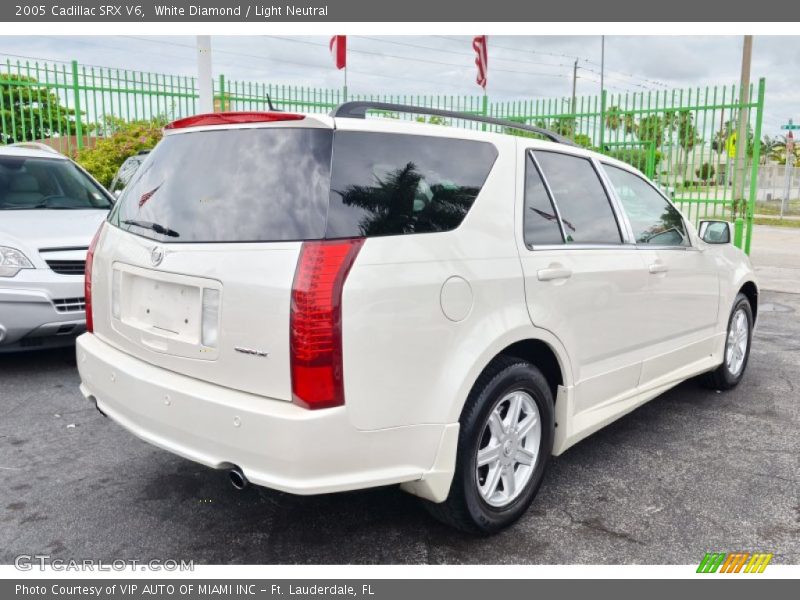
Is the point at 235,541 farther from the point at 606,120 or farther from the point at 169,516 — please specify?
the point at 606,120

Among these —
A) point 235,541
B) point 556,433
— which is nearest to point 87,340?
point 235,541

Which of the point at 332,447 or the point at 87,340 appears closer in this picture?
the point at 332,447

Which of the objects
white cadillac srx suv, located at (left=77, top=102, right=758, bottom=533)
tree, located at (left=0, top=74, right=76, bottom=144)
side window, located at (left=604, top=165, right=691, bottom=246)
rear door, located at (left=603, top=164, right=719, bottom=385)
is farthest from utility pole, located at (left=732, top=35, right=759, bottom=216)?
tree, located at (left=0, top=74, right=76, bottom=144)

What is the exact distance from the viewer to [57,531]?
9.99 feet

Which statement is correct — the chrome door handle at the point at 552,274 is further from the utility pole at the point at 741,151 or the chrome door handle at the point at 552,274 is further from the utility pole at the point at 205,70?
the utility pole at the point at 741,151

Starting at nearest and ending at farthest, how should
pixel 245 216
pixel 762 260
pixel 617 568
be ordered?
pixel 245 216 < pixel 617 568 < pixel 762 260

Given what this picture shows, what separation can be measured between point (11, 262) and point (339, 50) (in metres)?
10.6

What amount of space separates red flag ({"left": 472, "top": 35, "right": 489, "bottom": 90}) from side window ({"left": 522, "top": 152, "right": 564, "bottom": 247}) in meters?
12.0

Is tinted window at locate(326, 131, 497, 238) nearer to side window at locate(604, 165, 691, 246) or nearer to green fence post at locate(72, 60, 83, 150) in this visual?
side window at locate(604, 165, 691, 246)

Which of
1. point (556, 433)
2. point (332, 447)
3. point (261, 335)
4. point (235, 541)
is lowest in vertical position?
point (235, 541)

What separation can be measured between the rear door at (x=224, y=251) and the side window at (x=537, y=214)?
1.05 metres

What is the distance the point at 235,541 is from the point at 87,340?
1.17 meters

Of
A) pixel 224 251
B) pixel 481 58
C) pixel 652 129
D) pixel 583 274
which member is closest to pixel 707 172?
pixel 652 129

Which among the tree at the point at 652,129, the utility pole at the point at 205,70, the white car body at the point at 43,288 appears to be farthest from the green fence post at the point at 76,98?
the tree at the point at 652,129
